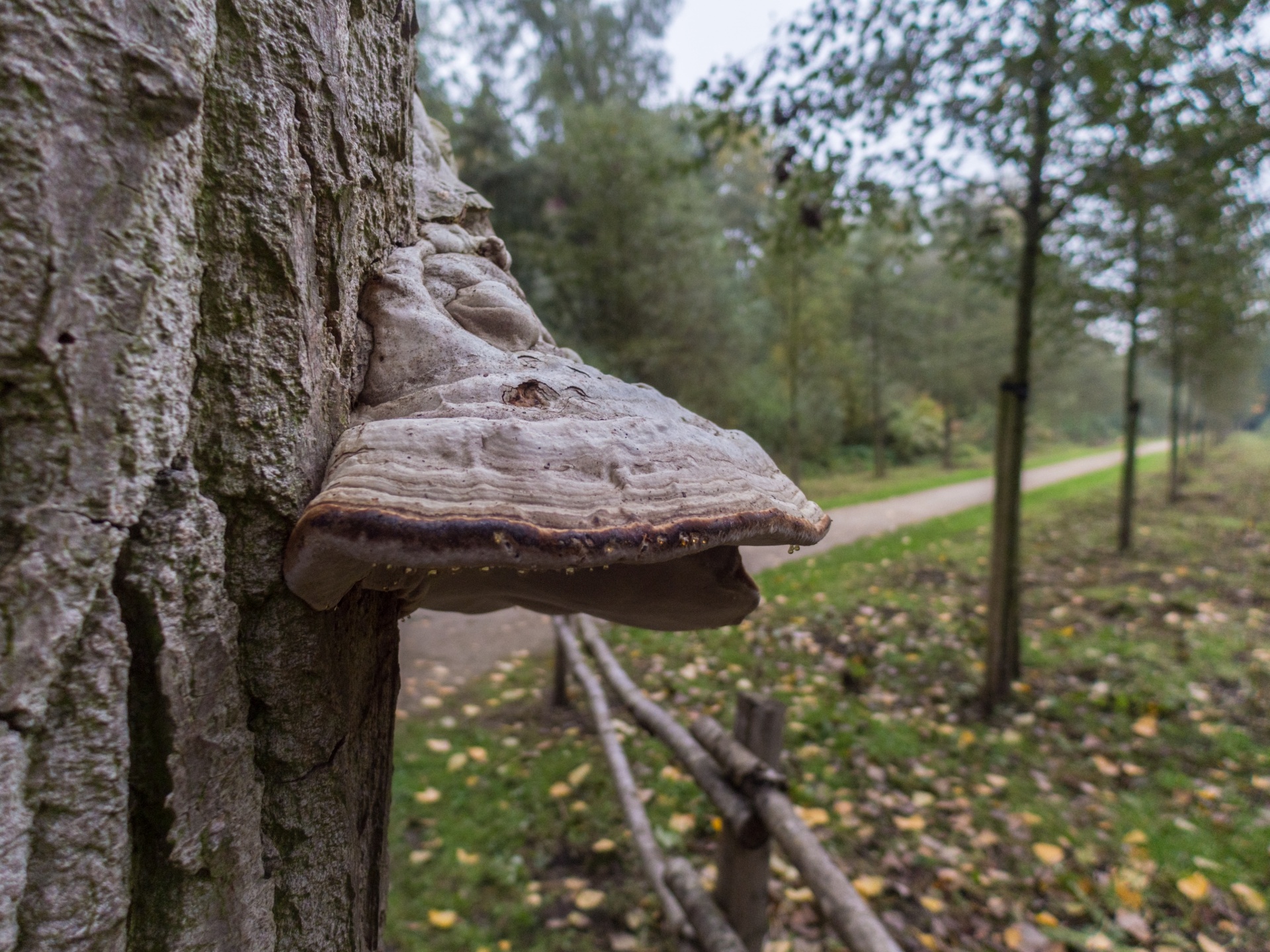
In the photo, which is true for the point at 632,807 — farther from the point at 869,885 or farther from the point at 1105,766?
the point at 1105,766

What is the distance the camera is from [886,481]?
19.2 metres

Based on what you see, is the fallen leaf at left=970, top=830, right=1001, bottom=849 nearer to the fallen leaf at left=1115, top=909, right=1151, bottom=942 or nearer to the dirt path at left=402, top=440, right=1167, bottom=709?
the fallen leaf at left=1115, top=909, right=1151, bottom=942

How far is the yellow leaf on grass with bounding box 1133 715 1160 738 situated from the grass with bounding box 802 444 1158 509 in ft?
22.4

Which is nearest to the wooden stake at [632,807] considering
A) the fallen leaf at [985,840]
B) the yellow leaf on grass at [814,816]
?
the yellow leaf on grass at [814,816]

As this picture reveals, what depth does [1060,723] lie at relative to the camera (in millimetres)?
4402

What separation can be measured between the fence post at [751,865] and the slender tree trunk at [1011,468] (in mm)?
2747

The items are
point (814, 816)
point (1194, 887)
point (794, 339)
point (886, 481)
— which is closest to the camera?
point (1194, 887)

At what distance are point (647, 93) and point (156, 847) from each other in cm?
2039

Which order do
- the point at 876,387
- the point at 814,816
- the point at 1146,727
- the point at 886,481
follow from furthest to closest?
the point at 876,387, the point at 886,481, the point at 1146,727, the point at 814,816

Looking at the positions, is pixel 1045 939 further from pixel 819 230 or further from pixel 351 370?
pixel 819 230

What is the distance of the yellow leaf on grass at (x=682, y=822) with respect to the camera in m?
3.38

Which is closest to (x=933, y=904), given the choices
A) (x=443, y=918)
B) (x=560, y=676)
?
(x=443, y=918)

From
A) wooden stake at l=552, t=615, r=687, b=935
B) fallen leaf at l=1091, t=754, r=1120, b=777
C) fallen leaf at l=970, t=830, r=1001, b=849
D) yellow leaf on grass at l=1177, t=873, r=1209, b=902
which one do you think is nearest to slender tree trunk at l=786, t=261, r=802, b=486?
fallen leaf at l=1091, t=754, r=1120, b=777

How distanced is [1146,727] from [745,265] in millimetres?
14693
